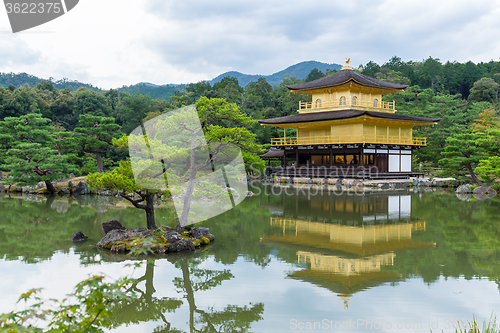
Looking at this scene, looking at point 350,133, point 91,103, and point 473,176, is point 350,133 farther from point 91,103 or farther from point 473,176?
point 91,103

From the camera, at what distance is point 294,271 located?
741cm

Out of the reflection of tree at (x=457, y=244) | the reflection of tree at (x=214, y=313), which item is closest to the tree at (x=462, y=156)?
the reflection of tree at (x=457, y=244)

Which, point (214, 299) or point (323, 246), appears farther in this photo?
point (323, 246)

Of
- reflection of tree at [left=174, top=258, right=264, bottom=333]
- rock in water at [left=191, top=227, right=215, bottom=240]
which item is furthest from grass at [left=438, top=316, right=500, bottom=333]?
rock in water at [left=191, top=227, right=215, bottom=240]

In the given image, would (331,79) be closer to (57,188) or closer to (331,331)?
(57,188)

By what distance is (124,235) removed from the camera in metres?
9.66

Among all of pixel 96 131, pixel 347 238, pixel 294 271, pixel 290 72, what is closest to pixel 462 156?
pixel 347 238

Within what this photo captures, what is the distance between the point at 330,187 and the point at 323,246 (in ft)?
50.9

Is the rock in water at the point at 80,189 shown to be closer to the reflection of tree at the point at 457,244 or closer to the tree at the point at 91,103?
the tree at the point at 91,103

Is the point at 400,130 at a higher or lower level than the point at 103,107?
lower

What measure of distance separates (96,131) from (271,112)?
72.2 ft

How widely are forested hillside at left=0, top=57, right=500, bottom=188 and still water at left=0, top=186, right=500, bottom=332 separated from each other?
123 inches

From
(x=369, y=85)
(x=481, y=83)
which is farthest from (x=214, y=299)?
(x=481, y=83)

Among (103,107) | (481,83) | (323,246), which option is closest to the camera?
(323,246)
